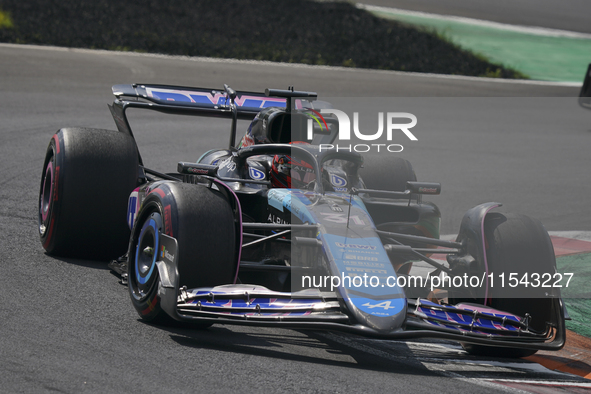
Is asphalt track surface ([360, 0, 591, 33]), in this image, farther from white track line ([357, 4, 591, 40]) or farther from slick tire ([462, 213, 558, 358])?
slick tire ([462, 213, 558, 358])

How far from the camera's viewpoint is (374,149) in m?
12.2

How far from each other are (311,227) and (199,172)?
2.93 feet

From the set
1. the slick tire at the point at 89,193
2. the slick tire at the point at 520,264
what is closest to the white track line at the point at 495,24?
the slick tire at the point at 89,193

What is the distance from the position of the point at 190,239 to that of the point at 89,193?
67.6 inches

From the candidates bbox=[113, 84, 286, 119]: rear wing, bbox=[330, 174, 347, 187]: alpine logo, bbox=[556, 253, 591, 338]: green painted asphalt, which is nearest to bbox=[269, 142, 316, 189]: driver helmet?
bbox=[330, 174, 347, 187]: alpine logo

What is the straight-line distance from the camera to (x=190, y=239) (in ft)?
14.7

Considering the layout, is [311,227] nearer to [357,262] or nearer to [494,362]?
[357,262]

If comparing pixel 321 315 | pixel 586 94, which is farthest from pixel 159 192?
pixel 586 94

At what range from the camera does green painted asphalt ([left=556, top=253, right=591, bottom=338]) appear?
5.66 metres

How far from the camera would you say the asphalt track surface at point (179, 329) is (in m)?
3.84

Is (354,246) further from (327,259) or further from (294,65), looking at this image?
(294,65)

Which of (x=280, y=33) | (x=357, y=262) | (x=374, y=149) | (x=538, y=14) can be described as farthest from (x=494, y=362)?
(x=538, y=14)

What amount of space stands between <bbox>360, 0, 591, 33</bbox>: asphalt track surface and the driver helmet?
18.0 meters

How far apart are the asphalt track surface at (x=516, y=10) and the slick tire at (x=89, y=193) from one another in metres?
18.0
